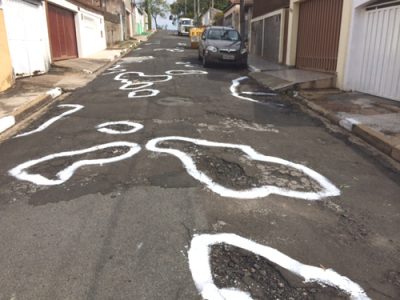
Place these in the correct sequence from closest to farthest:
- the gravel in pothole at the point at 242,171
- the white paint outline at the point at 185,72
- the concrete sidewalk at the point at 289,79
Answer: the gravel in pothole at the point at 242,171, the concrete sidewalk at the point at 289,79, the white paint outline at the point at 185,72

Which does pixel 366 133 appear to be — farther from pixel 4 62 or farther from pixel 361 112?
pixel 4 62

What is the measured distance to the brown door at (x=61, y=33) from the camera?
16281 millimetres

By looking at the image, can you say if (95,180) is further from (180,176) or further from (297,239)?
(297,239)

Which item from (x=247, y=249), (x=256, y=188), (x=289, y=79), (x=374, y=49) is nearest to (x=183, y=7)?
(x=289, y=79)

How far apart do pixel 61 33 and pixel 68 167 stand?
14330 millimetres

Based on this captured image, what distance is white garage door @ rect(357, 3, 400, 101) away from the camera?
8665 mm

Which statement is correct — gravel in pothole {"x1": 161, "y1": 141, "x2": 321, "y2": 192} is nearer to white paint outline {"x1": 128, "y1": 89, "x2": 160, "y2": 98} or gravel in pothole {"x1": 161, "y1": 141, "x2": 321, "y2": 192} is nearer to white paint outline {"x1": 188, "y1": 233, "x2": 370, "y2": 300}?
white paint outline {"x1": 188, "y1": 233, "x2": 370, "y2": 300}

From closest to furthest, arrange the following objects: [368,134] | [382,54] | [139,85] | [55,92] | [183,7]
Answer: [368,134]
[382,54]
[55,92]
[139,85]
[183,7]

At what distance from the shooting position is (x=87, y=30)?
21688 mm

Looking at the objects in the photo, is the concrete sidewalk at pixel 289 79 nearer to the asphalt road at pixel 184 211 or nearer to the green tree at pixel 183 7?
the asphalt road at pixel 184 211

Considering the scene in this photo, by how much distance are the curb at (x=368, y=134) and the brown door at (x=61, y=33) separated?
12.5 meters

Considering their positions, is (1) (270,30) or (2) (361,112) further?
(1) (270,30)

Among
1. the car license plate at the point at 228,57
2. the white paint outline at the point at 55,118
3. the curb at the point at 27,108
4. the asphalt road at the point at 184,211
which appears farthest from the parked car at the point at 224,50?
the asphalt road at the point at 184,211

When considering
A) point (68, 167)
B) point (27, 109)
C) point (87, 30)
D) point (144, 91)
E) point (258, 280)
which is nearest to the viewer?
point (258, 280)
